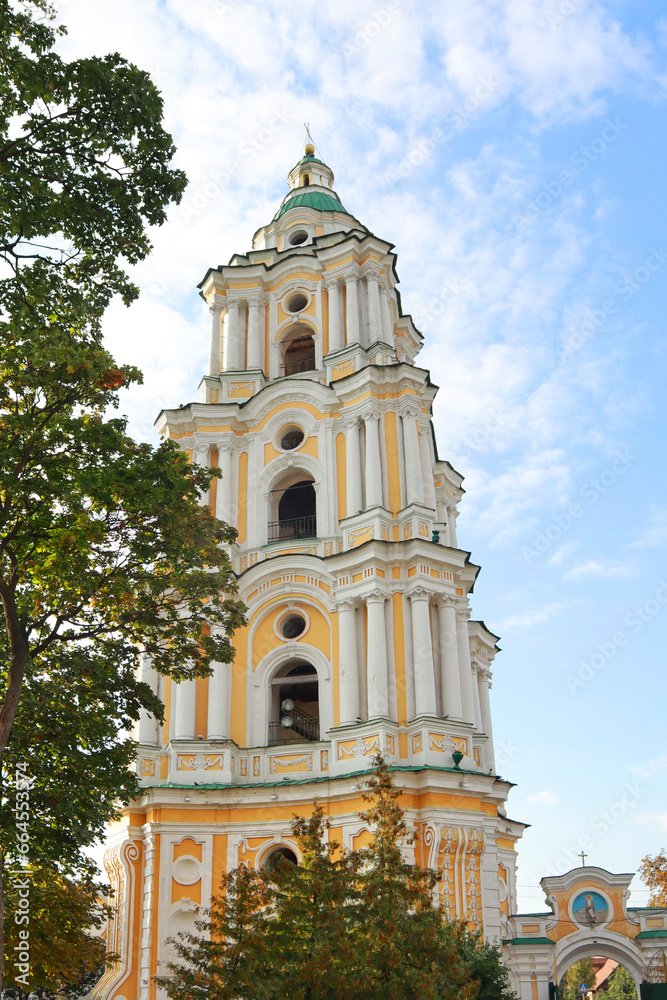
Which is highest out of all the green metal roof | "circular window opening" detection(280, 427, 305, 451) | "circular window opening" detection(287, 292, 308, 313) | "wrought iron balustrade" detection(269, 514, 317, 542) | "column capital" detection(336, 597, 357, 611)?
the green metal roof

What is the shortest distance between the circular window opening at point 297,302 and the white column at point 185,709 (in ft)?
41.6

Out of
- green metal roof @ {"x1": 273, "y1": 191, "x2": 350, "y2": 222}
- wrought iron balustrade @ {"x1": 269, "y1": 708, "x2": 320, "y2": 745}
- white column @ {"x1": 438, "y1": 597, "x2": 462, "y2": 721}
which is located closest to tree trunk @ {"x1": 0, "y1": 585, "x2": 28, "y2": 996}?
white column @ {"x1": 438, "y1": 597, "x2": 462, "y2": 721}

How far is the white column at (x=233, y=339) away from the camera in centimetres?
3052

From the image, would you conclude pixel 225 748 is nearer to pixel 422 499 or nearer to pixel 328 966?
pixel 422 499

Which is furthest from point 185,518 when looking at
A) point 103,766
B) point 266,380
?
point 266,380

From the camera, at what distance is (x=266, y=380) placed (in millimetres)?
29891

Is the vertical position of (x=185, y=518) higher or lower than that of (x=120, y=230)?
lower

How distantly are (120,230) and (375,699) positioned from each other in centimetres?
1420

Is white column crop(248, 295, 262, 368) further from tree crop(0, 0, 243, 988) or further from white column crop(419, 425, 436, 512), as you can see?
tree crop(0, 0, 243, 988)

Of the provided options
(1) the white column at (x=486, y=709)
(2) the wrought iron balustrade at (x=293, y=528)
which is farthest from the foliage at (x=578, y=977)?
(2) the wrought iron balustrade at (x=293, y=528)

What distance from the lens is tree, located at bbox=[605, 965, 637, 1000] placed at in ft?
203

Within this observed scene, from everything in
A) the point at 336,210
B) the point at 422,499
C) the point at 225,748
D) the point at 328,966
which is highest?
the point at 336,210

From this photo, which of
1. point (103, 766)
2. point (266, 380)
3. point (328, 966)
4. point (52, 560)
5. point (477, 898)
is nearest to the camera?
point (328, 966)
